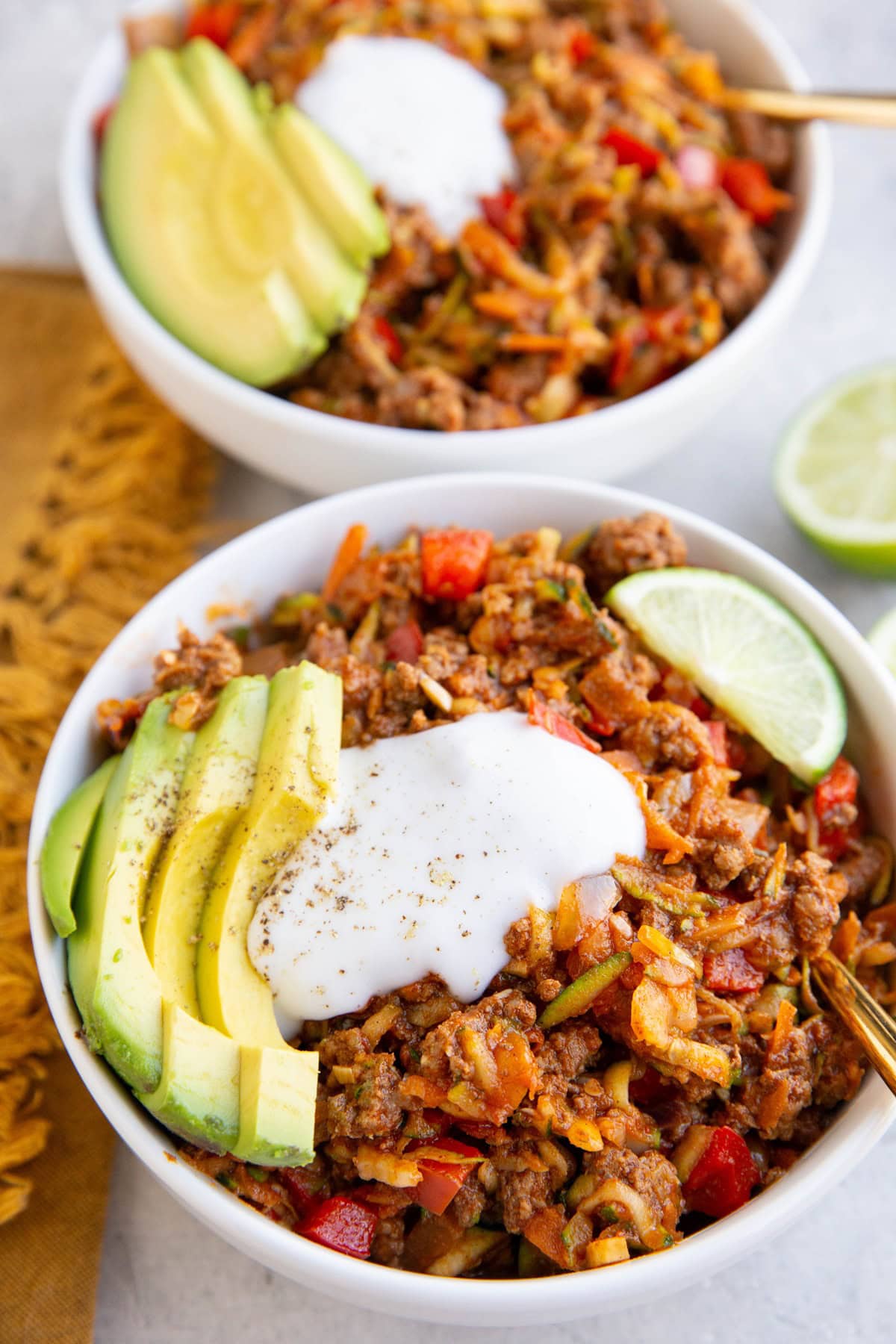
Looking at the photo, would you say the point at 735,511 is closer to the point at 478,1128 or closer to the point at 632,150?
the point at 632,150

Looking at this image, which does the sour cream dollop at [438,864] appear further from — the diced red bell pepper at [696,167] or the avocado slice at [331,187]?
the diced red bell pepper at [696,167]

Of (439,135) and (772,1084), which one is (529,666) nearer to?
(772,1084)

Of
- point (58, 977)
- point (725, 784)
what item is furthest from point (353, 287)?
point (58, 977)

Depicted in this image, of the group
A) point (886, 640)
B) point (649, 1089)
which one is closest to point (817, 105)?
point (886, 640)

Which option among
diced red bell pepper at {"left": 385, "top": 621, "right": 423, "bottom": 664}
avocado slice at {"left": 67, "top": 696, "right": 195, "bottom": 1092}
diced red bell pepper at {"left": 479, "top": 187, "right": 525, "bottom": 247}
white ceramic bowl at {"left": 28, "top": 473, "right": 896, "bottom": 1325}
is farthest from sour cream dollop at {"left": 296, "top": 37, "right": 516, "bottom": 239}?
avocado slice at {"left": 67, "top": 696, "right": 195, "bottom": 1092}

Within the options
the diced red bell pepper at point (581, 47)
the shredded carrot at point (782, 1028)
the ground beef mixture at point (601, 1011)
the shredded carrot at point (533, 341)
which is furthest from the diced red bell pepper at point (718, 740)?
the diced red bell pepper at point (581, 47)

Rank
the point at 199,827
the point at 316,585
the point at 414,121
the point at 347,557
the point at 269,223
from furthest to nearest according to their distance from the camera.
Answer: the point at 414,121, the point at 269,223, the point at 316,585, the point at 347,557, the point at 199,827
